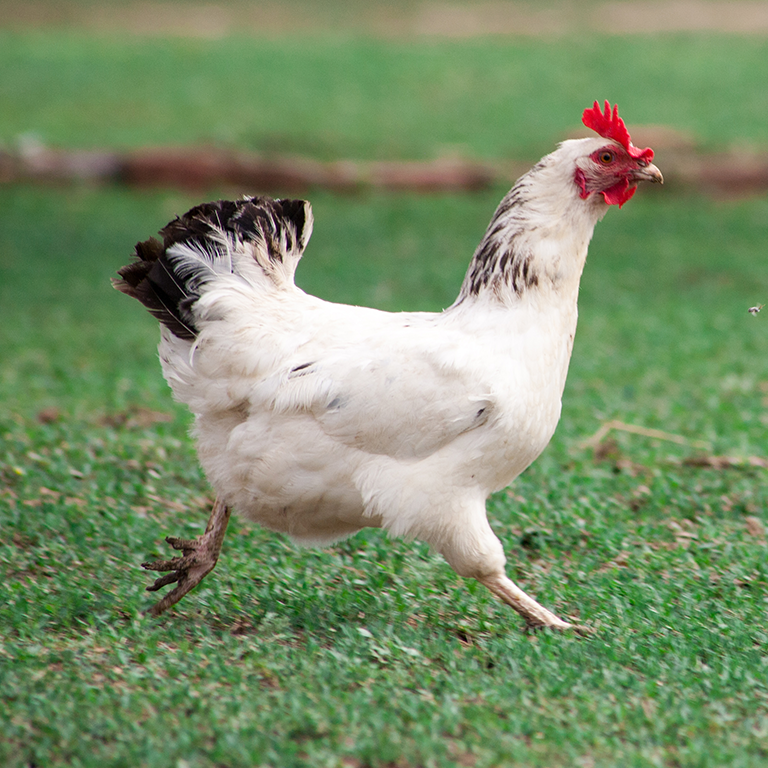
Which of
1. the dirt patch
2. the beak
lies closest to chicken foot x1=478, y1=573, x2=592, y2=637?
the beak

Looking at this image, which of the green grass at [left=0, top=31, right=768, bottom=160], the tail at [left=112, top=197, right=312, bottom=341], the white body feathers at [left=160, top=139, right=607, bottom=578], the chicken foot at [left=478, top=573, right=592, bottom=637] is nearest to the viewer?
the white body feathers at [left=160, top=139, right=607, bottom=578]

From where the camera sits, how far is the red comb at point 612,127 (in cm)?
424

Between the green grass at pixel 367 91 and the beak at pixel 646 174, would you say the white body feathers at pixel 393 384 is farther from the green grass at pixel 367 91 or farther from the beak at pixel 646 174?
the green grass at pixel 367 91

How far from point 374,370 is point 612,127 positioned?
1.32 meters

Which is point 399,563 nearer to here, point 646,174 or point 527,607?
point 527,607

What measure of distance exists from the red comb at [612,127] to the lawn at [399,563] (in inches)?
69.5

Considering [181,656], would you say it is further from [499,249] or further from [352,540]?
[499,249]

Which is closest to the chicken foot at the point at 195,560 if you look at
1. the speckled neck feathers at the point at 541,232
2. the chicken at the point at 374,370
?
the chicken at the point at 374,370

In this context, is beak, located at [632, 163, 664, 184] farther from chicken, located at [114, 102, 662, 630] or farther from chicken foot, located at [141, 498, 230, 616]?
chicken foot, located at [141, 498, 230, 616]

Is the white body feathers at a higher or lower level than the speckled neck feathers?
lower

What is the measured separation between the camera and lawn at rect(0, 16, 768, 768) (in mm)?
3389

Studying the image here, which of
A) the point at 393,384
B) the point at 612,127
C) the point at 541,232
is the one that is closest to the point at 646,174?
the point at 612,127

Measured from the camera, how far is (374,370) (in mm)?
4035

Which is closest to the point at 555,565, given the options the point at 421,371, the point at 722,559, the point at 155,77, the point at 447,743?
the point at 722,559
